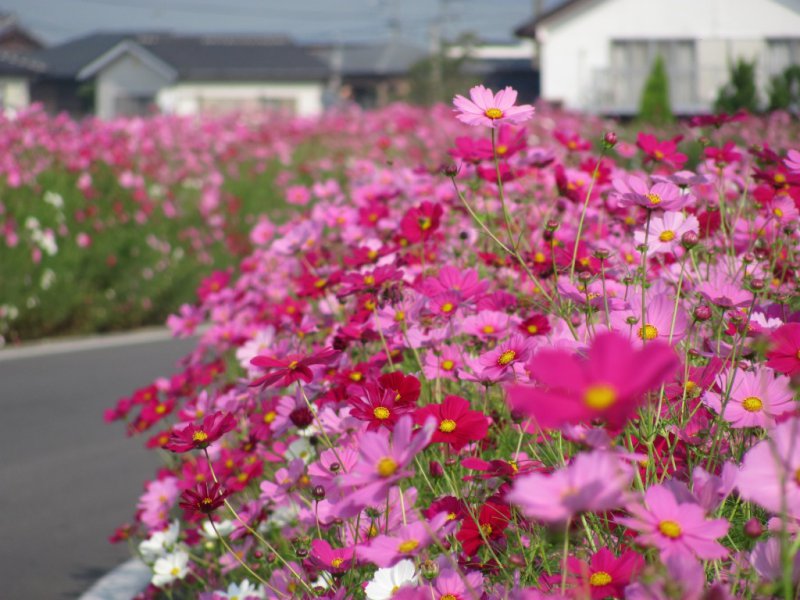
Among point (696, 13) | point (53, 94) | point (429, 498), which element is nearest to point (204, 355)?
point (429, 498)

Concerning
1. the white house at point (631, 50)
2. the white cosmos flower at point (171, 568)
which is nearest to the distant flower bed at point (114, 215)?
the white cosmos flower at point (171, 568)

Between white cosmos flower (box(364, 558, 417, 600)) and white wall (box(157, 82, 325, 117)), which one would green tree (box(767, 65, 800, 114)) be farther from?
white wall (box(157, 82, 325, 117))

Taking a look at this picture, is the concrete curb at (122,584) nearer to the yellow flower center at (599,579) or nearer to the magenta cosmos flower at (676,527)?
the yellow flower center at (599,579)

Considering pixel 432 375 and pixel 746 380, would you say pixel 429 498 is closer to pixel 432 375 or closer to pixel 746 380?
pixel 432 375

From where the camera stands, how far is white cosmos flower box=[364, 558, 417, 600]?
1.43m

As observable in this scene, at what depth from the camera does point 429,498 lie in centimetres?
209

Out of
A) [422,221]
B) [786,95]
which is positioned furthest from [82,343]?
[786,95]

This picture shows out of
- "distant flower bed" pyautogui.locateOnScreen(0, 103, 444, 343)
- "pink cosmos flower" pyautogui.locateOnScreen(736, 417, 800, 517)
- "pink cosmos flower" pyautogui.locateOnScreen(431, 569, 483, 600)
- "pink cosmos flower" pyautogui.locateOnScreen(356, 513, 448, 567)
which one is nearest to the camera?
"pink cosmos flower" pyautogui.locateOnScreen(736, 417, 800, 517)

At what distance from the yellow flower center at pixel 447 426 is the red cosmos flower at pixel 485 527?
0.52ft

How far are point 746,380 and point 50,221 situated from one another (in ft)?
26.9

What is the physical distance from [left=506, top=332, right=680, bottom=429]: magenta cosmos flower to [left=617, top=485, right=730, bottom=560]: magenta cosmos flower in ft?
0.95

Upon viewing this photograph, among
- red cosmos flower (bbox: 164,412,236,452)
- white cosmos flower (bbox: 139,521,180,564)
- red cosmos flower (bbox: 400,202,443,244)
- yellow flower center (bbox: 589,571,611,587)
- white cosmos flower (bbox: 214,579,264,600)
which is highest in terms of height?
red cosmos flower (bbox: 400,202,443,244)

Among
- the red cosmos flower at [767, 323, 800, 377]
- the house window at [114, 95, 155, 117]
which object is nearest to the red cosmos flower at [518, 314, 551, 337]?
the red cosmos flower at [767, 323, 800, 377]

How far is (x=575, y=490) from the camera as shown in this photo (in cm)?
84
